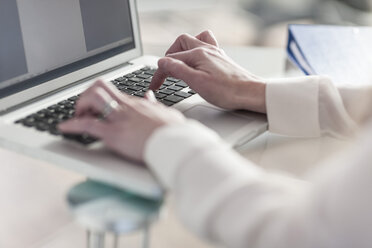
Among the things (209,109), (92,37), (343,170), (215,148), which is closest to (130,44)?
(92,37)

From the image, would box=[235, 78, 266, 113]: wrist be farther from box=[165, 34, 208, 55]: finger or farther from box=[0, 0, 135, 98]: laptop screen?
box=[0, 0, 135, 98]: laptop screen

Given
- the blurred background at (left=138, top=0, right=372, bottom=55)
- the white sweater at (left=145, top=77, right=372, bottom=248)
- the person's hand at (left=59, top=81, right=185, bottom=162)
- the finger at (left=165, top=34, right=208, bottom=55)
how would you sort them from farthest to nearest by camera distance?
the blurred background at (left=138, top=0, right=372, bottom=55)
the finger at (left=165, top=34, right=208, bottom=55)
the person's hand at (left=59, top=81, right=185, bottom=162)
the white sweater at (left=145, top=77, right=372, bottom=248)

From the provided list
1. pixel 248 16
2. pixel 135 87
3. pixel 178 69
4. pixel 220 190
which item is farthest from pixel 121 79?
pixel 248 16

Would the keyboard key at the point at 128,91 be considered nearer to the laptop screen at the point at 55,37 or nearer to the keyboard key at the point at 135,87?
the keyboard key at the point at 135,87

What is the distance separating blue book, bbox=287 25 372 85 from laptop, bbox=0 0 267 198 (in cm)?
38

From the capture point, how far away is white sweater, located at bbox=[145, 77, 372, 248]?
1.54 ft

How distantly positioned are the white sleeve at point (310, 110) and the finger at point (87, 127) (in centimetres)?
31

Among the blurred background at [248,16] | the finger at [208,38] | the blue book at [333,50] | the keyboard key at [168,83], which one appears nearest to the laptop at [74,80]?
the keyboard key at [168,83]

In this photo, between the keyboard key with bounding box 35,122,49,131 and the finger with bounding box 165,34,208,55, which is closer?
the keyboard key with bounding box 35,122,49,131

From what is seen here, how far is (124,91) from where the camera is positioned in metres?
0.91

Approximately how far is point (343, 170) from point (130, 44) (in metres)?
0.68

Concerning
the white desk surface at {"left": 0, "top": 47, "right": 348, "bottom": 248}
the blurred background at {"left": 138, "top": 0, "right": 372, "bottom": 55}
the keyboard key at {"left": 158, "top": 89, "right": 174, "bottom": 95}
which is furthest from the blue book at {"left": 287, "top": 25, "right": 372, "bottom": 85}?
the blurred background at {"left": 138, "top": 0, "right": 372, "bottom": 55}

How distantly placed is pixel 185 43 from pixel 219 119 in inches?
8.4

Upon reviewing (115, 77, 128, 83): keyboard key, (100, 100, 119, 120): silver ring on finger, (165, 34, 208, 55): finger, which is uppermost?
(165, 34, 208, 55): finger
